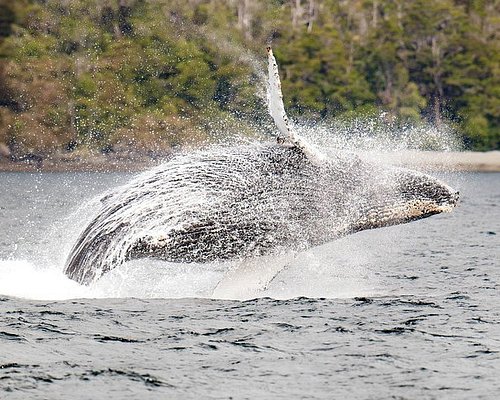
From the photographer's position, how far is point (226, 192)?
15.2 meters

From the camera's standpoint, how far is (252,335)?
Result: 42.8 ft

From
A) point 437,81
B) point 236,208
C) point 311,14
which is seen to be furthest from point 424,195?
point 311,14

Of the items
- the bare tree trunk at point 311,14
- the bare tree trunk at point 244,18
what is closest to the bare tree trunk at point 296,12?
the bare tree trunk at point 311,14

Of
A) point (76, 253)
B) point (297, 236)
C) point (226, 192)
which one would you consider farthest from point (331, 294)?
point (76, 253)

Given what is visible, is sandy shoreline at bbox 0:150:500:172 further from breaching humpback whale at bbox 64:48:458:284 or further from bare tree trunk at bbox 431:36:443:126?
breaching humpback whale at bbox 64:48:458:284

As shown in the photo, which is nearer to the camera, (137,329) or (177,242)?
(137,329)

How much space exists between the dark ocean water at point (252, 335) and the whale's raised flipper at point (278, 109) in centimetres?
204

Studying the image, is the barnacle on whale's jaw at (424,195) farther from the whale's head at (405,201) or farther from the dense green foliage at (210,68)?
the dense green foliage at (210,68)

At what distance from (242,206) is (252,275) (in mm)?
1024

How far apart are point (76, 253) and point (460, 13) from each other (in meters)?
90.0

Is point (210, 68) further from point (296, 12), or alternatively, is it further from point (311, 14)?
point (311, 14)

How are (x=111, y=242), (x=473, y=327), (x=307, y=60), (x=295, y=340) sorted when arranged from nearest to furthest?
(x=295, y=340) < (x=473, y=327) < (x=111, y=242) < (x=307, y=60)

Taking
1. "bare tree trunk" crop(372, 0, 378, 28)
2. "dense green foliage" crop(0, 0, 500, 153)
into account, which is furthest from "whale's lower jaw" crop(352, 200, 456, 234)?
"bare tree trunk" crop(372, 0, 378, 28)

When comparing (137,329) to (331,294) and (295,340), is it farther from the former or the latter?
(331,294)
